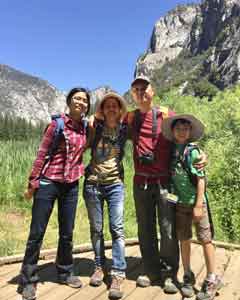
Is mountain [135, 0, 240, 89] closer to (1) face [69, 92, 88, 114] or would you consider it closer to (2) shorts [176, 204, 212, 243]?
(1) face [69, 92, 88, 114]

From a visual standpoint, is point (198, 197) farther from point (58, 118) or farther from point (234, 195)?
point (234, 195)

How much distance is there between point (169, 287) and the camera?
3832 mm

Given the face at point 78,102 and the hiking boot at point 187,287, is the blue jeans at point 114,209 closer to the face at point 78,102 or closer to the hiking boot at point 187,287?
the hiking boot at point 187,287

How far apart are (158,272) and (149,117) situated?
1384 mm

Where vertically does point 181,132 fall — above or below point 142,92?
below

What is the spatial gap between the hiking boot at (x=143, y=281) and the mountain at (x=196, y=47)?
84.2m

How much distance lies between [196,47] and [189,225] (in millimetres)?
158096

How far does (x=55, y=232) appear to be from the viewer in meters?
7.08

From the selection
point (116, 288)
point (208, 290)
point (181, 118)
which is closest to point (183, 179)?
point (181, 118)

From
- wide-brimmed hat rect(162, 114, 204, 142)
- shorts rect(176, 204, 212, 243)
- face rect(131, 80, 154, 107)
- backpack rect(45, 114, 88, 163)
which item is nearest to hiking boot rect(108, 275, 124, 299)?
shorts rect(176, 204, 212, 243)

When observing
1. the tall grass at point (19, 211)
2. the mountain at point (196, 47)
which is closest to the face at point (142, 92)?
the tall grass at point (19, 211)

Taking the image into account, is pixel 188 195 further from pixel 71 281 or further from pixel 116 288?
pixel 71 281

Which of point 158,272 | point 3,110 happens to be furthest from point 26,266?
point 3,110

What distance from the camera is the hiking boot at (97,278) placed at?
400cm
